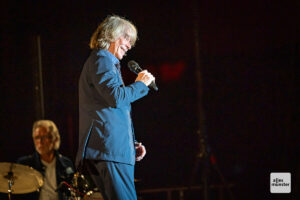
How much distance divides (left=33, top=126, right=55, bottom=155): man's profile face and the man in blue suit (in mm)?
1957

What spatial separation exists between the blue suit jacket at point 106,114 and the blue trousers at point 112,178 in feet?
0.09

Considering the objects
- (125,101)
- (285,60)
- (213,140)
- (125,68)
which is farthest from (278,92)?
(125,101)

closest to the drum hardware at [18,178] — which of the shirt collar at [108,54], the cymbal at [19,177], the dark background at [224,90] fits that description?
the cymbal at [19,177]

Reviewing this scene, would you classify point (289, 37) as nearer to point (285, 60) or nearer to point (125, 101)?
point (285, 60)

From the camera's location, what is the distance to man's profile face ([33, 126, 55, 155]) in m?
3.54

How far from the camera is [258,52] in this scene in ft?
13.9

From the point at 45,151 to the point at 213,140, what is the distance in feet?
5.95

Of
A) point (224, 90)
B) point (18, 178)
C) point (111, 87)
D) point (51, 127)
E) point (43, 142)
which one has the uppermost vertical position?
point (224, 90)

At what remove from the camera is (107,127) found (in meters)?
1.61

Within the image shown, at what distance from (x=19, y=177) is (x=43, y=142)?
62 centimetres

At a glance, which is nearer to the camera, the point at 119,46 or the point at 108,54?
the point at 108,54

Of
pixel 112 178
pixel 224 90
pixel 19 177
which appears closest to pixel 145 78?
pixel 112 178

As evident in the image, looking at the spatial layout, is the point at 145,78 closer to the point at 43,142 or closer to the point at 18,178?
the point at 18,178

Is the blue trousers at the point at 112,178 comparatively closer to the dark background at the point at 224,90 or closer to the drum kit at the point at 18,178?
the drum kit at the point at 18,178
